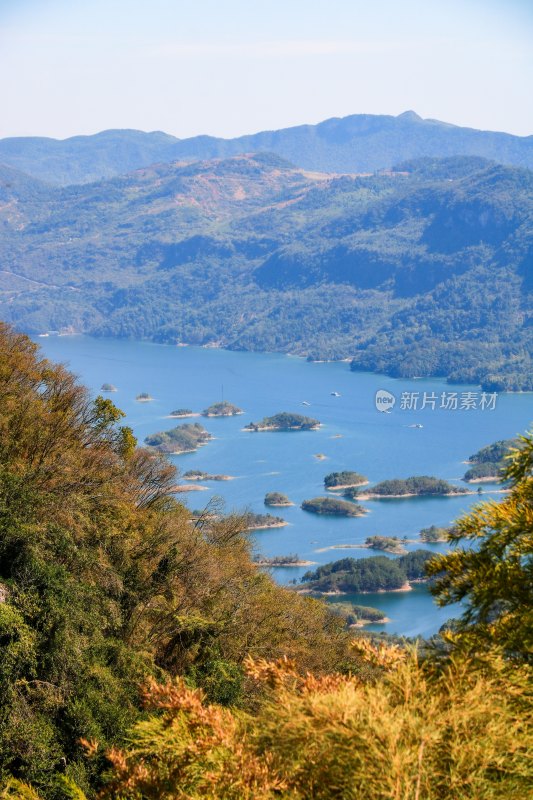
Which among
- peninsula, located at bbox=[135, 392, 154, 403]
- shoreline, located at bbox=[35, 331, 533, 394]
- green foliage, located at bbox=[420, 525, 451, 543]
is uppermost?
shoreline, located at bbox=[35, 331, 533, 394]

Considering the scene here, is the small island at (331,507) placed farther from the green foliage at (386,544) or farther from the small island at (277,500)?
the green foliage at (386,544)

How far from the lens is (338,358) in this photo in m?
151

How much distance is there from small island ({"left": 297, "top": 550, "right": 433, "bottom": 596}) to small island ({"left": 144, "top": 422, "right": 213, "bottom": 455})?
29179 mm

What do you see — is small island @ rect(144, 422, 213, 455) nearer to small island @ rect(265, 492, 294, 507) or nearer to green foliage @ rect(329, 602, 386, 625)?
small island @ rect(265, 492, 294, 507)

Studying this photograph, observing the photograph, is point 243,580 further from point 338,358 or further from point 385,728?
point 338,358

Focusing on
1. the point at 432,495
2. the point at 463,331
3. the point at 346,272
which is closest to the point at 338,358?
the point at 463,331

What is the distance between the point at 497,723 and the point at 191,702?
1409 mm

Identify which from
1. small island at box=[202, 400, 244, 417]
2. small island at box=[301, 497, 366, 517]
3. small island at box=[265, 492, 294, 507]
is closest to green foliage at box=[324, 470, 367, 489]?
small island at box=[301, 497, 366, 517]

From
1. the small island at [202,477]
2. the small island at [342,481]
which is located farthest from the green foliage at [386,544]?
the small island at [202,477]

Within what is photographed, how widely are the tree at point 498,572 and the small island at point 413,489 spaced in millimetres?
71547

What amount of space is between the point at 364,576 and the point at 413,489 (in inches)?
917

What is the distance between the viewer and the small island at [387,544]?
6094cm

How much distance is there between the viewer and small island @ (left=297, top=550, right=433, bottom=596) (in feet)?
174

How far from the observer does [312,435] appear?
97.2 meters
